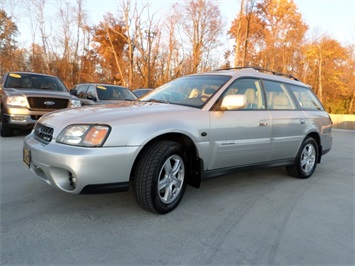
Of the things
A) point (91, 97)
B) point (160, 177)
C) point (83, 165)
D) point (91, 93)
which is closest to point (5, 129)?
point (91, 97)

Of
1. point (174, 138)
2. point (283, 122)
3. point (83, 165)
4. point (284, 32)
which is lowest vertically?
point (83, 165)

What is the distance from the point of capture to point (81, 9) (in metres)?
28.6

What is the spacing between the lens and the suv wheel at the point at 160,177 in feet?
8.47

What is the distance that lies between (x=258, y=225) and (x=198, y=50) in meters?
28.5

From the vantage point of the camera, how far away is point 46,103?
665cm

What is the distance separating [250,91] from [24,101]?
5423 millimetres

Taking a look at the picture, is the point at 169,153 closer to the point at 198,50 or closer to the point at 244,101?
the point at 244,101

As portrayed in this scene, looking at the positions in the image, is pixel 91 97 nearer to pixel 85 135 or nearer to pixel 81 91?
pixel 81 91

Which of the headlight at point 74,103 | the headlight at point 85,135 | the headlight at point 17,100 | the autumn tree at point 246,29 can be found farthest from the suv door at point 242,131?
the autumn tree at point 246,29

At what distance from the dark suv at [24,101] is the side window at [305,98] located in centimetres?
544

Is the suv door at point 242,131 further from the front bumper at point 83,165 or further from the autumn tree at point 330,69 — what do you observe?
the autumn tree at point 330,69

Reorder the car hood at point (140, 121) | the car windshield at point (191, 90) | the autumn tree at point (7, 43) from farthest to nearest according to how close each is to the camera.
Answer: the autumn tree at point (7, 43)
the car windshield at point (191, 90)
the car hood at point (140, 121)

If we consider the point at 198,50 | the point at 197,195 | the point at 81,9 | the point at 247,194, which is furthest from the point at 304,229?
the point at 81,9

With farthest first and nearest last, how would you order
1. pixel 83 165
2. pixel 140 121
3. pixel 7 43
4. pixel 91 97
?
1. pixel 7 43
2. pixel 91 97
3. pixel 140 121
4. pixel 83 165
